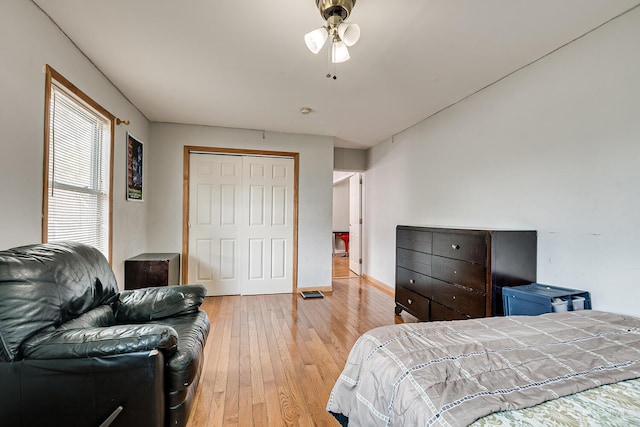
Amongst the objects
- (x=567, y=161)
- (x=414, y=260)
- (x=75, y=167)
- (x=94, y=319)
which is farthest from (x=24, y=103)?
(x=567, y=161)

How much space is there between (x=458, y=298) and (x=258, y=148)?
3255mm

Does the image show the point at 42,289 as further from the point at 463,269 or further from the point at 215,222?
the point at 215,222

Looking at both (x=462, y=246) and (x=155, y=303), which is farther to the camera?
(x=462, y=246)

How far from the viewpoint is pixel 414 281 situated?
118 inches

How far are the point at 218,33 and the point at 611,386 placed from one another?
8.72ft

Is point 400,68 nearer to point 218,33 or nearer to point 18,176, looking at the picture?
point 218,33

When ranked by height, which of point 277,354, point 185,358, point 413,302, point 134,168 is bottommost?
point 277,354

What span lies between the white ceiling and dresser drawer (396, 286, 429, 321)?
2.13m

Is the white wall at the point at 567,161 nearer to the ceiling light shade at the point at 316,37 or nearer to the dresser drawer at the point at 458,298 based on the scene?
the dresser drawer at the point at 458,298

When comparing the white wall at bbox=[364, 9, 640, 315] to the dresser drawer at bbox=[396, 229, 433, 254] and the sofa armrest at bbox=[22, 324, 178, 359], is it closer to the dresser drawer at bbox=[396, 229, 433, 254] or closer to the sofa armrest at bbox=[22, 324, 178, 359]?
the dresser drawer at bbox=[396, 229, 433, 254]

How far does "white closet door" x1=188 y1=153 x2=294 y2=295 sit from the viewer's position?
4.00 meters

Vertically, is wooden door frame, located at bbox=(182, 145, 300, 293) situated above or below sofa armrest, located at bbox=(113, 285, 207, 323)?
above

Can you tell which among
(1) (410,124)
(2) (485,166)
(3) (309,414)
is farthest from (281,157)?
(3) (309,414)

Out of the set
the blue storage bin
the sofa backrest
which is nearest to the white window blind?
the sofa backrest
